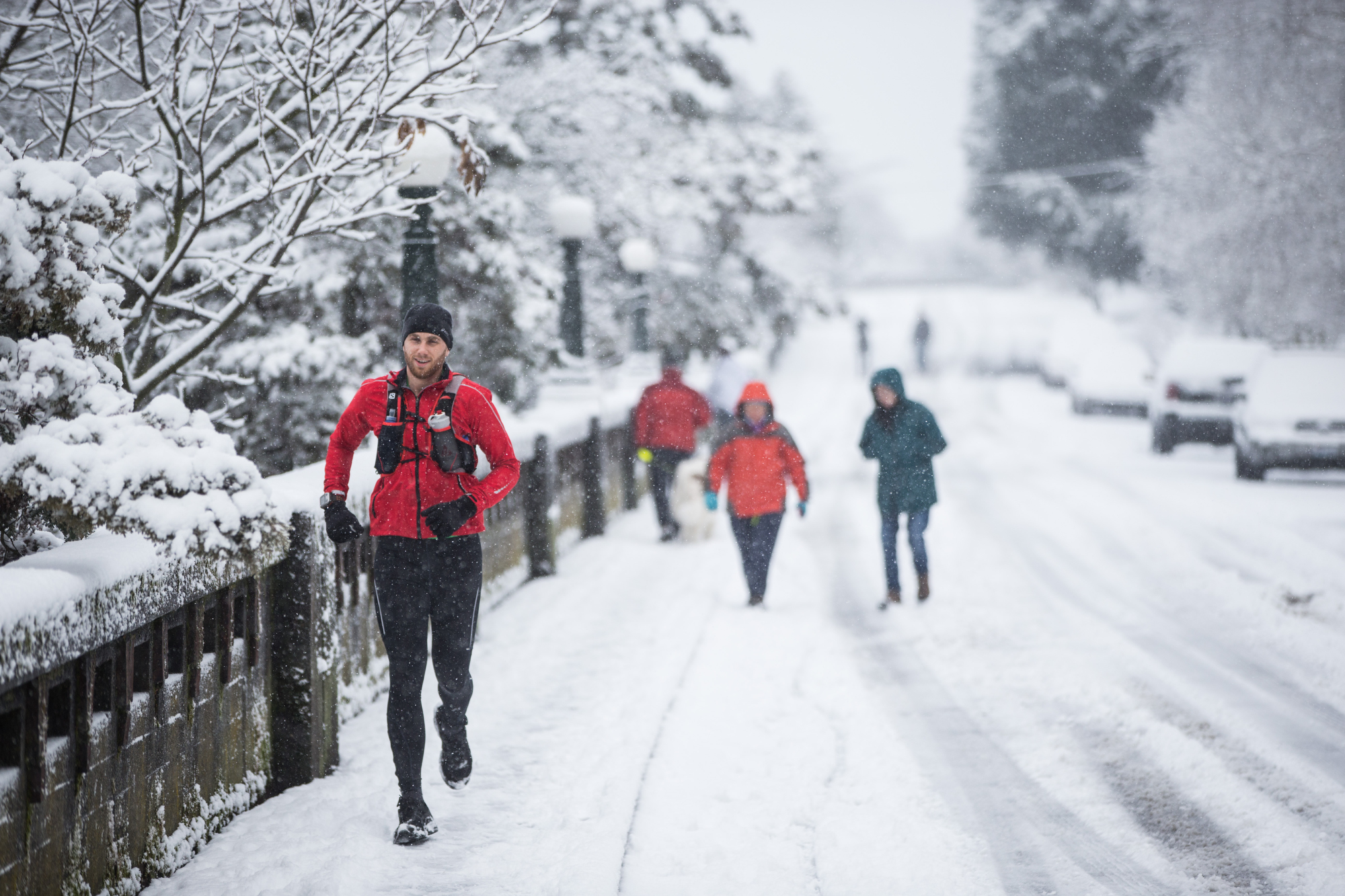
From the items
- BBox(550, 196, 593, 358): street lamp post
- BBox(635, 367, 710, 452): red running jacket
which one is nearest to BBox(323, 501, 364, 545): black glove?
BBox(635, 367, 710, 452): red running jacket

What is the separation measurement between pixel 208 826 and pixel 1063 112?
53292mm

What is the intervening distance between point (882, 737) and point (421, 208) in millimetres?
4618

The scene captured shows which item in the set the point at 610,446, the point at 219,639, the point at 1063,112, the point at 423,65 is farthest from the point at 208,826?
the point at 1063,112

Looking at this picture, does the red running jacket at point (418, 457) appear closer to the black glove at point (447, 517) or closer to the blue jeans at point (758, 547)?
the black glove at point (447, 517)

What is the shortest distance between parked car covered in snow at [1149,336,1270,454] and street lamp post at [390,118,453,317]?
49.2 ft

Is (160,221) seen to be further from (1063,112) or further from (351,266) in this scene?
(1063,112)

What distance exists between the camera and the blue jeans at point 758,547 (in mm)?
8789

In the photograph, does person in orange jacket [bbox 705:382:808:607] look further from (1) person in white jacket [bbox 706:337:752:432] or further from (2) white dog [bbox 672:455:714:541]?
(1) person in white jacket [bbox 706:337:752:432]

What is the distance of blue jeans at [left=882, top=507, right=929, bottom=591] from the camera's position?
28.9ft

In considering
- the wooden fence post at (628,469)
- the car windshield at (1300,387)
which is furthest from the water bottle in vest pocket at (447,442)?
the car windshield at (1300,387)

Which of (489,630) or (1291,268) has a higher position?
A: (1291,268)

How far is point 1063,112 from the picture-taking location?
51.6 meters

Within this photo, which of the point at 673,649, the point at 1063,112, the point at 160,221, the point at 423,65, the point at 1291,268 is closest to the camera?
the point at 423,65

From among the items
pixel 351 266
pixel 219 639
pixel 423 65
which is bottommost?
pixel 219 639
